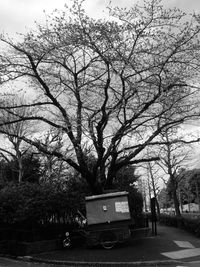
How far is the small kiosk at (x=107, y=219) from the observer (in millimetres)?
17297

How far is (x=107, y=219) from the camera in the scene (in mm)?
17703

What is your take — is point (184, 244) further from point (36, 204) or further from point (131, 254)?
point (36, 204)

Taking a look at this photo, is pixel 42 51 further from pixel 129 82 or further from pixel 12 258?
pixel 12 258

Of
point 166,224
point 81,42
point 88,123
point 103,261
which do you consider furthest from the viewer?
point 166,224

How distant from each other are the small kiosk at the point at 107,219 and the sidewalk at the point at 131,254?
1.46 ft

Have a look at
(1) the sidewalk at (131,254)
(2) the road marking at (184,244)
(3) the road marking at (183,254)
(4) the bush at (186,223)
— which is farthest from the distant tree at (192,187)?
(3) the road marking at (183,254)

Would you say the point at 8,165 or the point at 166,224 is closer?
the point at 166,224

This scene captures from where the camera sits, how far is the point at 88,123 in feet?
62.3

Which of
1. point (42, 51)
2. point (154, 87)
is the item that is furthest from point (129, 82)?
point (42, 51)

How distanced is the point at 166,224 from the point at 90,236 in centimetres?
1789

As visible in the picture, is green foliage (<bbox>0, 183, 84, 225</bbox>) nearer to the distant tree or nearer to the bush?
the bush

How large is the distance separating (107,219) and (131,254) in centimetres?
280

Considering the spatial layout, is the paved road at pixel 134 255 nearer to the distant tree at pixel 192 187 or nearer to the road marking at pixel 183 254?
the road marking at pixel 183 254

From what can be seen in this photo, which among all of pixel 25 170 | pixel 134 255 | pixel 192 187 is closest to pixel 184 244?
pixel 134 255
